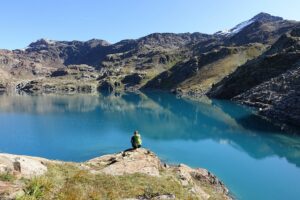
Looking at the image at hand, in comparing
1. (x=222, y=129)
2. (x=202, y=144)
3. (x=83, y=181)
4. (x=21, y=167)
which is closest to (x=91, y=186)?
(x=83, y=181)

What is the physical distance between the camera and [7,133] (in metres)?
93.8

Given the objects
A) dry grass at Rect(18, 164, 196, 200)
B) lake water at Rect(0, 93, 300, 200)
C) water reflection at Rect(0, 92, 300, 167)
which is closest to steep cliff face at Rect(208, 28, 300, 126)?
water reflection at Rect(0, 92, 300, 167)

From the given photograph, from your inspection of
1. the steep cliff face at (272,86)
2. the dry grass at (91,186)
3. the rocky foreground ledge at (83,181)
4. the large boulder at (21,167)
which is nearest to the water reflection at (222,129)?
the steep cliff face at (272,86)

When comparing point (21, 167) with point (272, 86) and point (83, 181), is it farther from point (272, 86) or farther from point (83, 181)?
point (272, 86)

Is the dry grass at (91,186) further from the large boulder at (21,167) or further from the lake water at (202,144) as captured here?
the lake water at (202,144)

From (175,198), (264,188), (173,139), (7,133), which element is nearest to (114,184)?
(175,198)

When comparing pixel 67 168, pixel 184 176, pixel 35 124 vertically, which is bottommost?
pixel 35 124

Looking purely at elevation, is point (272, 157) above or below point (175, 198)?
below

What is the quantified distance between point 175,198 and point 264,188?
87.1ft

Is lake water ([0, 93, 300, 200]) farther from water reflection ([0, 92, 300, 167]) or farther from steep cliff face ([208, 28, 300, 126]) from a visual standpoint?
steep cliff face ([208, 28, 300, 126])

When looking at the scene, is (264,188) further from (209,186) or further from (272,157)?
(272,157)

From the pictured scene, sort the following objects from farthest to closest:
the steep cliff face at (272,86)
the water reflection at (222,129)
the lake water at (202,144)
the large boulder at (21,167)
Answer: the steep cliff face at (272,86) → the water reflection at (222,129) → the lake water at (202,144) → the large boulder at (21,167)

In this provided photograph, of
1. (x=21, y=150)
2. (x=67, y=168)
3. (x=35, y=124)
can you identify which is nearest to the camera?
(x=67, y=168)

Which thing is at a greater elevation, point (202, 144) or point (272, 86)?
point (272, 86)
